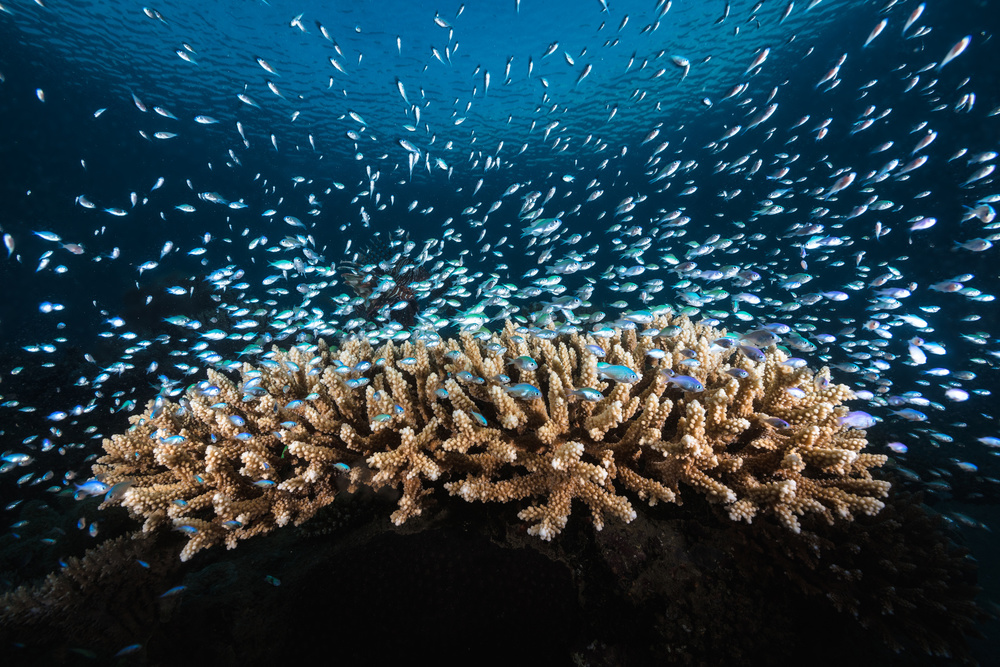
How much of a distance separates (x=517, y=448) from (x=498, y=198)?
26901 mm

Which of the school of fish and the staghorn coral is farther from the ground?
the school of fish

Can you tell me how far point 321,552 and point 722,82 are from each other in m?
38.7

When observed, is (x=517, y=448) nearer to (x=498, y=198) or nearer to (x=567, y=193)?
(x=567, y=193)

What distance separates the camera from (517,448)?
2967mm

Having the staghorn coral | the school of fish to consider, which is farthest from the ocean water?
the staghorn coral

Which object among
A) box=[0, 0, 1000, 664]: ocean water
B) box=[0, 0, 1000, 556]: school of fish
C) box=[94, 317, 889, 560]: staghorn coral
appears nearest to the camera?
box=[94, 317, 889, 560]: staghorn coral

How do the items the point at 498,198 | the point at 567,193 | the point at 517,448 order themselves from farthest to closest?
the point at 498,198, the point at 567,193, the point at 517,448

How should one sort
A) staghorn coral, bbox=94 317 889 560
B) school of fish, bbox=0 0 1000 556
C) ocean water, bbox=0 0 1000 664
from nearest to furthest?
staghorn coral, bbox=94 317 889 560 → ocean water, bbox=0 0 1000 664 → school of fish, bbox=0 0 1000 556

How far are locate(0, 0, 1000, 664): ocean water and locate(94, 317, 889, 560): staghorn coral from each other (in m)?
→ 0.43

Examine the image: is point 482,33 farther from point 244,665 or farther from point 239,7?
point 244,665

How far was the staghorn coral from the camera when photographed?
257 centimetres

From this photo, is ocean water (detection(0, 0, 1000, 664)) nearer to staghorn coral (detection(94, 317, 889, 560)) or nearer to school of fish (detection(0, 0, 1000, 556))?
school of fish (detection(0, 0, 1000, 556))

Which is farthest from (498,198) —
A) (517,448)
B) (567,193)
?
(517,448)

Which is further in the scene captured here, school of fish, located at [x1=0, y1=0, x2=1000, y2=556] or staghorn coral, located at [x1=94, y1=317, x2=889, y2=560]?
school of fish, located at [x1=0, y1=0, x2=1000, y2=556]
